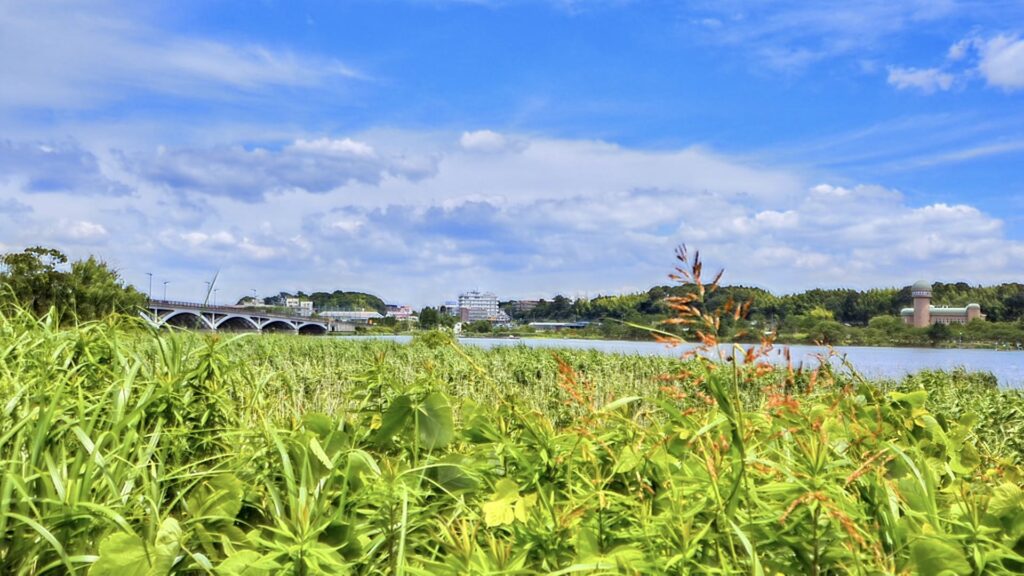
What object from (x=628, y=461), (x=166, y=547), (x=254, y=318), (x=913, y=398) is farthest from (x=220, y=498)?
(x=254, y=318)

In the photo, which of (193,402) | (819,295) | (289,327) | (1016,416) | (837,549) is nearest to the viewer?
(837,549)

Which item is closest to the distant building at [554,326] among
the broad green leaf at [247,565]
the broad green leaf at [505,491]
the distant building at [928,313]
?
the distant building at [928,313]

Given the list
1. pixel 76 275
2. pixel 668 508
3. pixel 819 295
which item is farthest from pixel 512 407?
pixel 819 295

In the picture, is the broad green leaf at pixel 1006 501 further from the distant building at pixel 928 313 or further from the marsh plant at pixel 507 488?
the distant building at pixel 928 313

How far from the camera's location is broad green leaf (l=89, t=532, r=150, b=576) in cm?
108

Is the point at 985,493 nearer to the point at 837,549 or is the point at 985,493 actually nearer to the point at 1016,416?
the point at 837,549

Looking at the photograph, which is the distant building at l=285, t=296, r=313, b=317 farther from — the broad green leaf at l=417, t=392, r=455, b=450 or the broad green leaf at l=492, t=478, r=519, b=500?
the broad green leaf at l=492, t=478, r=519, b=500

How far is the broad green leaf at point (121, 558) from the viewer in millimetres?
1075

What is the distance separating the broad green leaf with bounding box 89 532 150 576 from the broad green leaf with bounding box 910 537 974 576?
46.4 inches

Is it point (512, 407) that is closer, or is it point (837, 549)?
point (837, 549)

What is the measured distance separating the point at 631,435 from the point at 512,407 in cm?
24

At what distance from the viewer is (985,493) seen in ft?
4.29

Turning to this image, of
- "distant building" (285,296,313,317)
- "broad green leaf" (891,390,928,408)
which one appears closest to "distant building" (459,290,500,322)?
"distant building" (285,296,313,317)

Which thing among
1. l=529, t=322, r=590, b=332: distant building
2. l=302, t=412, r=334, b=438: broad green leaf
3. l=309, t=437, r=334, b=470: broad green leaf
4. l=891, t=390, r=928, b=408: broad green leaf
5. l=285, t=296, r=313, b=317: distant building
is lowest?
l=529, t=322, r=590, b=332: distant building
